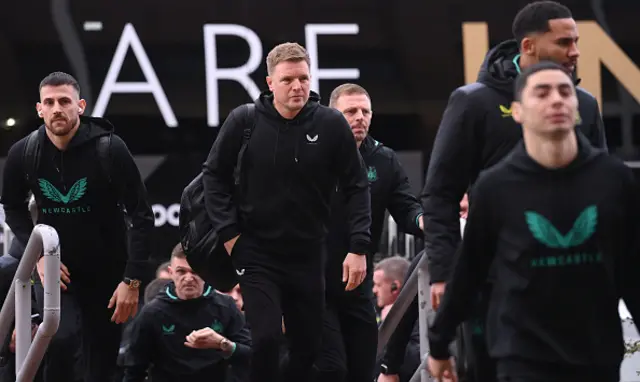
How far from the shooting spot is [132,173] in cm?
741

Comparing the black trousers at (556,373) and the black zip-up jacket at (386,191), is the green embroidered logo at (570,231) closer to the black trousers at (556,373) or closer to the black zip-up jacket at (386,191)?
the black trousers at (556,373)

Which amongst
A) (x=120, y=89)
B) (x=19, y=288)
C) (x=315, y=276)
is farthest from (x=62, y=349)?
(x=120, y=89)

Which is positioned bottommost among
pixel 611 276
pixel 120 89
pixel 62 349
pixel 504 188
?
pixel 62 349

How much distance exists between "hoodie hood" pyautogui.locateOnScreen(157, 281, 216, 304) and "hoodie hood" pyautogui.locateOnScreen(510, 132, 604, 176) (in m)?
4.95

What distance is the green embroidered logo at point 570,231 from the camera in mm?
4605

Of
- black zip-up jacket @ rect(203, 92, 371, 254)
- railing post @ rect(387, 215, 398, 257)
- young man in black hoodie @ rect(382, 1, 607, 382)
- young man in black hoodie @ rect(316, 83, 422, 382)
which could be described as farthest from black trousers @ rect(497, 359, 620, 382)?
railing post @ rect(387, 215, 398, 257)

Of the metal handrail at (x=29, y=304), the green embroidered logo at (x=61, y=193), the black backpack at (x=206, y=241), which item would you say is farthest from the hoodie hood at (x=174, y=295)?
the black backpack at (x=206, y=241)

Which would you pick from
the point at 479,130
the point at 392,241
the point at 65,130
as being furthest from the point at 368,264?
the point at 392,241

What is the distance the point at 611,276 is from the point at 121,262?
353 cm

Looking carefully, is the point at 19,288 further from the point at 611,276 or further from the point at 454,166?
the point at 611,276

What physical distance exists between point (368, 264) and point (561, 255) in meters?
3.09

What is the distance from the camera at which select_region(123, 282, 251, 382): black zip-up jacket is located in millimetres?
9242

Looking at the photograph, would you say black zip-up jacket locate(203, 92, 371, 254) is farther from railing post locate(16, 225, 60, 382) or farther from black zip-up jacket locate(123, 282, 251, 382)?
black zip-up jacket locate(123, 282, 251, 382)

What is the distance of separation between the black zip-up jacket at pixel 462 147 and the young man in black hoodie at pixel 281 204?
4.13ft
